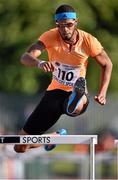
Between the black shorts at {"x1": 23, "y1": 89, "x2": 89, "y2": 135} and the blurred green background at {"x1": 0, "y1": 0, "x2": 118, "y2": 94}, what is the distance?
434 inches

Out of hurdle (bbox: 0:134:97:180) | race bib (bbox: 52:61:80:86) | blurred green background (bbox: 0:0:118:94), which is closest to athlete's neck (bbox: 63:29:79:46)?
race bib (bbox: 52:61:80:86)

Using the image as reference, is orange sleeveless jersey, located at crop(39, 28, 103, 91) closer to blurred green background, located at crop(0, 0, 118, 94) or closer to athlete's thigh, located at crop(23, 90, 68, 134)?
athlete's thigh, located at crop(23, 90, 68, 134)

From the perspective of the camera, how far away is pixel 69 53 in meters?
10.5

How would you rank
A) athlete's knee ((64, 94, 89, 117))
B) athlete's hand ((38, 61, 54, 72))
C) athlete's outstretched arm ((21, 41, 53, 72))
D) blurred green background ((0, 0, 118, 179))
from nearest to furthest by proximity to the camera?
athlete's hand ((38, 61, 54, 72)) < athlete's outstretched arm ((21, 41, 53, 72)) < athlete's knee ((64, 94, 89, 117)) < blurred green background ((0, 0, 118, 179))

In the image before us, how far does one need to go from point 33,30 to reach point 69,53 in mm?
11924

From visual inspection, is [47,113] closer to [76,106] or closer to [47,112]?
[47,112]

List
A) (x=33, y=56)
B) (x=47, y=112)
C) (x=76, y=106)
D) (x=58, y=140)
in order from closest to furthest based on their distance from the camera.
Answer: (x=58, y=140), (x=33, y=56), (x=76, y=106), (x=47, y=112)

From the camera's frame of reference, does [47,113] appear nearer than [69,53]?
No

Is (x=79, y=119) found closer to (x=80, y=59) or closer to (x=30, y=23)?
(x=30, y=23)

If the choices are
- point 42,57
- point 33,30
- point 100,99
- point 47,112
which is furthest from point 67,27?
point 33,30

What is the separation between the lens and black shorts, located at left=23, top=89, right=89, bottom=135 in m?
10.8

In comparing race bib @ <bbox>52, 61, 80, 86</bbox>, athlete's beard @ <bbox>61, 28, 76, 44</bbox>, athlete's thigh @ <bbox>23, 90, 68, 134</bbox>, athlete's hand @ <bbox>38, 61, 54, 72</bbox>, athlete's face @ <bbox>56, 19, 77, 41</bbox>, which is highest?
athlete's face @ <bbox>56, 19, 77, 41</bbox>

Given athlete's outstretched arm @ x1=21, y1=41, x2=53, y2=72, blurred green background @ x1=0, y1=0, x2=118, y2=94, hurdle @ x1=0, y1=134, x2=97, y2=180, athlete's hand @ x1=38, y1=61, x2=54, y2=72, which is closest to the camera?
athlete's hand @ x1=38, y1=61, x2=54, y2=72

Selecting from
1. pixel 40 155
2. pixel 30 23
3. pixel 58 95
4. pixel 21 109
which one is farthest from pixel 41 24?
pixel 58 95
